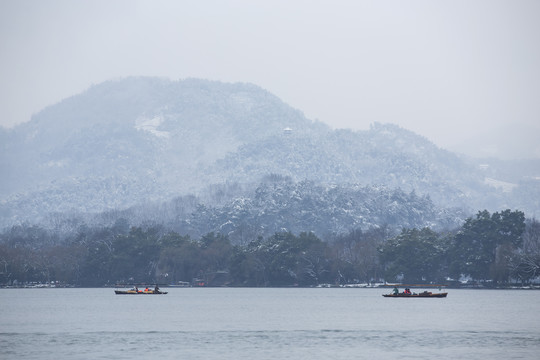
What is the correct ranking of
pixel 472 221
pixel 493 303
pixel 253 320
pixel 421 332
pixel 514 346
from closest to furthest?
pixel 514 346 → pixel 421 332 → pixel 253 320 → pixel 493 303 → pixel 472 221

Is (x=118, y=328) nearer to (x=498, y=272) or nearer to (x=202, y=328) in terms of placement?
(x=202, y=328)

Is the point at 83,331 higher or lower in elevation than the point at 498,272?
lower

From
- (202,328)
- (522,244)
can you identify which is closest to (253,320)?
(202,328)

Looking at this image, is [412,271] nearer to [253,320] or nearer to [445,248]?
[445,248]

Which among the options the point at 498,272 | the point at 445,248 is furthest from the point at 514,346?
the point at 445,248

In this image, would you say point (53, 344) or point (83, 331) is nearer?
point (53, 344)

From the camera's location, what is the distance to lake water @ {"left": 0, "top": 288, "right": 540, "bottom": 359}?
83.4 m

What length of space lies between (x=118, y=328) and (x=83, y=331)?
445 centimetres

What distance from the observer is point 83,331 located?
334 ft

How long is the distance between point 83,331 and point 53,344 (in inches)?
A: 496

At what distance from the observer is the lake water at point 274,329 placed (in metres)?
83.4

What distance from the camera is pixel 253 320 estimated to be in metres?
116

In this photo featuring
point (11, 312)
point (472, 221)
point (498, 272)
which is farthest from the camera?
point (472, 221)

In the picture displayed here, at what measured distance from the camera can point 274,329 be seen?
104188 millimetres
